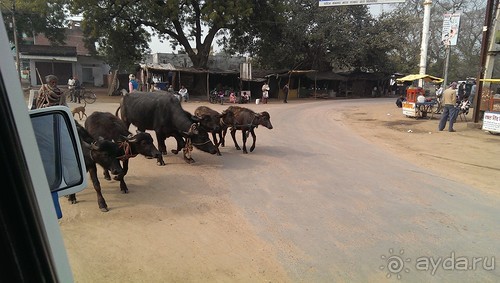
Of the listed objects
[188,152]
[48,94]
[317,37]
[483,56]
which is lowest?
[188,152]

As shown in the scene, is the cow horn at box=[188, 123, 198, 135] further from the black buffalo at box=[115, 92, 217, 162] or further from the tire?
the tire

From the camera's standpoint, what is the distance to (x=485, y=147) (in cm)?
1090

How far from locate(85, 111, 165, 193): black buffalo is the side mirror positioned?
133 inches

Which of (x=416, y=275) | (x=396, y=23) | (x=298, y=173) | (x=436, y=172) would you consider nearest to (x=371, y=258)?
(x=416, y=275)

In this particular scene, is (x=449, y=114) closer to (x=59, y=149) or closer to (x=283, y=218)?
(x=283, y=218)

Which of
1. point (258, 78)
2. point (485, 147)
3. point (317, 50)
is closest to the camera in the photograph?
point (485, 147)

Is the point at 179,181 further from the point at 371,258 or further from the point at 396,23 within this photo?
the point at 396,23

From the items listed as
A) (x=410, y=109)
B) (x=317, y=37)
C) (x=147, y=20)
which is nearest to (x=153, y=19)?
(x=147, y=20)

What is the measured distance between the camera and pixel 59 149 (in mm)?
2213

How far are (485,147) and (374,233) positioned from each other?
28.1 ft

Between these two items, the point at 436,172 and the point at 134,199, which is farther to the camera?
the point at 436,172

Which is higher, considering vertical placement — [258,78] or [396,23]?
[396,23]

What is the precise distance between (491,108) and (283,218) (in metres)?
13.7

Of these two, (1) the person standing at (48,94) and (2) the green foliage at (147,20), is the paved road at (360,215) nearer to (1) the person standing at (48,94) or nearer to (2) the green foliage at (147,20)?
(1) the person standing at (48,94)
